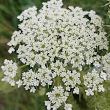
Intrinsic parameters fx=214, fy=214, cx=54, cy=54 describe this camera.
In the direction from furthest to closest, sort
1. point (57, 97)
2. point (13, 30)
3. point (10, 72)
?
point (13, 30), point (10, 72), point (57, 97)

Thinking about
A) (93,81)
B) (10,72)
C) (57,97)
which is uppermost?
(10,72)

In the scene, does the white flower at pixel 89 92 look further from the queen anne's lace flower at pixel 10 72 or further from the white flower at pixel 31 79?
the queen anne's lace flower at pixel 10 72

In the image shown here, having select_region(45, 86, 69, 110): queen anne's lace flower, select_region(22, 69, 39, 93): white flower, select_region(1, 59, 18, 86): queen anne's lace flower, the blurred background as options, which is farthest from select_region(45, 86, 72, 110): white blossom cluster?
the blurred background

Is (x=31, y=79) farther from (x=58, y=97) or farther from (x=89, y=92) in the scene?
(x=89, y=92)

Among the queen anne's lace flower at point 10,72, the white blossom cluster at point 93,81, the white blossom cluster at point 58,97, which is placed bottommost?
the white blossom cluster at point 58,97

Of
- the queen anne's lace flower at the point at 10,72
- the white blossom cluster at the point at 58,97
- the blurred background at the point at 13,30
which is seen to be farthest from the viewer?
the blurred background at the point at 13,30

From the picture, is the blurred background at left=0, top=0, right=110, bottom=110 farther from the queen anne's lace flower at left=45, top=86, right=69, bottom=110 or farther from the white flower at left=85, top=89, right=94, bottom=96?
the white flower at left=85, top=89, right=94, bottom=96

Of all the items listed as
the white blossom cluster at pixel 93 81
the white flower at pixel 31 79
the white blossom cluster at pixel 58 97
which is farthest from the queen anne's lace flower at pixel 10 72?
the white blossom cluster at pixel 93 81

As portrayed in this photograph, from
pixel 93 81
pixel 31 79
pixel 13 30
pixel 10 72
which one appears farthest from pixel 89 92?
pixel 13 30

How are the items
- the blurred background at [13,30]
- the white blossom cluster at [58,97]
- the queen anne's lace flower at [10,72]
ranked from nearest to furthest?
the white blossom cluster at [58,97] → the queen anne's lace flower at [10,72] → the blurred background at [13,30]
